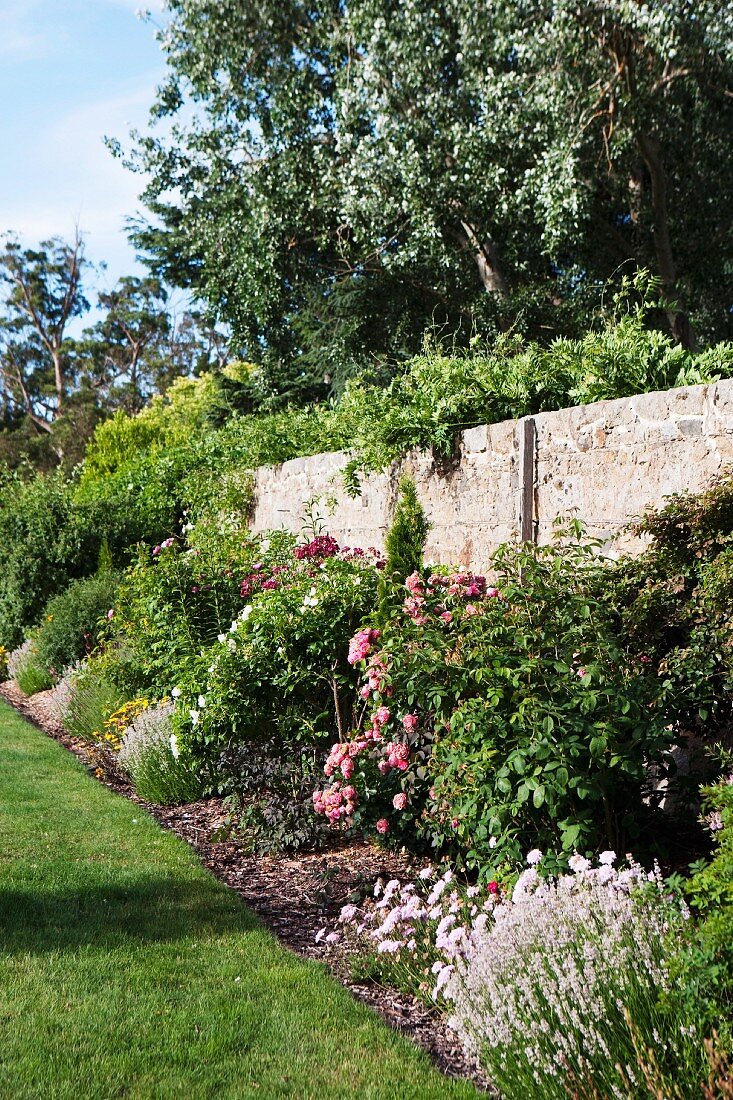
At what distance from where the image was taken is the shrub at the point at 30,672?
10039mm

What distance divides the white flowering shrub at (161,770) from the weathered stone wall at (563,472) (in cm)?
244

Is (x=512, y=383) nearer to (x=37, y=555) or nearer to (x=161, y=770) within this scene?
(x=161, y=770)

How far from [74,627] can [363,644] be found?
19.2 ft

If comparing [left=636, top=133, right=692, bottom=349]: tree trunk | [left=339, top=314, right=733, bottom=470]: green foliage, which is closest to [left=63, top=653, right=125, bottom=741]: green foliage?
[left=339, top=314, right=733, bottom=470]: green foliage

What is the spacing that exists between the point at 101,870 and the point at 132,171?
13628 millimetres

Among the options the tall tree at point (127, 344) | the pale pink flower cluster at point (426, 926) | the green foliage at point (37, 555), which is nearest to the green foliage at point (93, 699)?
the green foliage at point (37, 555)

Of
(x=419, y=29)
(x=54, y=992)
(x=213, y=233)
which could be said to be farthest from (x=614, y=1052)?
(x=213, y=233)

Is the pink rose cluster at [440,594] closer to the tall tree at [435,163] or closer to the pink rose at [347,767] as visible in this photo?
the pink rose at [347,767]

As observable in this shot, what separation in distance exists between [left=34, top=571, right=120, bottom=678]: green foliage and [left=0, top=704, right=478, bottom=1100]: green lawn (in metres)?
5.03

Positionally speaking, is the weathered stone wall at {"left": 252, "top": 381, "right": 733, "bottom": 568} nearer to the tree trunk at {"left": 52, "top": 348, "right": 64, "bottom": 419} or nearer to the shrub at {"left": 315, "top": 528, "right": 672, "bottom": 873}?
the shrub at {"left": 315, "top": 528, "right": 672, "bottom": 873}

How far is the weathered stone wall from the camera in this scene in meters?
4.91

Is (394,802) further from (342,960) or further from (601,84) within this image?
(601,84)

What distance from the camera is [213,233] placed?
14.3 m

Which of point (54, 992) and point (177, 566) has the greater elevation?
point (177, 566)
